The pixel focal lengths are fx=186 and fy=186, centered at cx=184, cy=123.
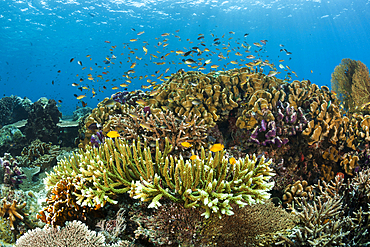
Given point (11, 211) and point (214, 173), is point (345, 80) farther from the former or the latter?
point (11, 211)

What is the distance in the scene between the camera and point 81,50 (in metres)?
58.0

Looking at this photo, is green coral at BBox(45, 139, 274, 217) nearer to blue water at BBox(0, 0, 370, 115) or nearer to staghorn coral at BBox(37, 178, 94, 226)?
staghorn coral at BBox(37, 178, 94, 226)

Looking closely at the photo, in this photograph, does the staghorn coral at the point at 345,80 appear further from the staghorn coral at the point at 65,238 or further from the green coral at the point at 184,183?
the staghorn coral at the point at 65,238

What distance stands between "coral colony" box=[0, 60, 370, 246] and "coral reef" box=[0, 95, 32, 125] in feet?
21.5

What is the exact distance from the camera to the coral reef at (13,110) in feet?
40.7

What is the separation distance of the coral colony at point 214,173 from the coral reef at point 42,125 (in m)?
1.84

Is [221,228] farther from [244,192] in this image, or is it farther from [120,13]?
[120,13]

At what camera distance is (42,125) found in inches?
379

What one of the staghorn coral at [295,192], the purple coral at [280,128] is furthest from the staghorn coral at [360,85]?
→ the staghorn coral at [295,192]

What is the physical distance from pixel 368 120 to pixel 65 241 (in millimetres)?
7714

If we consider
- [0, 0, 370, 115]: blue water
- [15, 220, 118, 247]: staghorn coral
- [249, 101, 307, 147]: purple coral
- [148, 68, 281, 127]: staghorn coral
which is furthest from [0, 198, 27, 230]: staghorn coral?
[0, 0, 370, 115]: blue water

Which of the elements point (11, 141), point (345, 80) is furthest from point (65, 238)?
point (345, 80)

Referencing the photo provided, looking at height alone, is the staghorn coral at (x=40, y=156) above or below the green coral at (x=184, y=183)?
below

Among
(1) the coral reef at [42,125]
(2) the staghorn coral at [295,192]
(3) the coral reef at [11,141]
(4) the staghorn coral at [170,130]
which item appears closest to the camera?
(2) the staghorn coral at [295,192]
